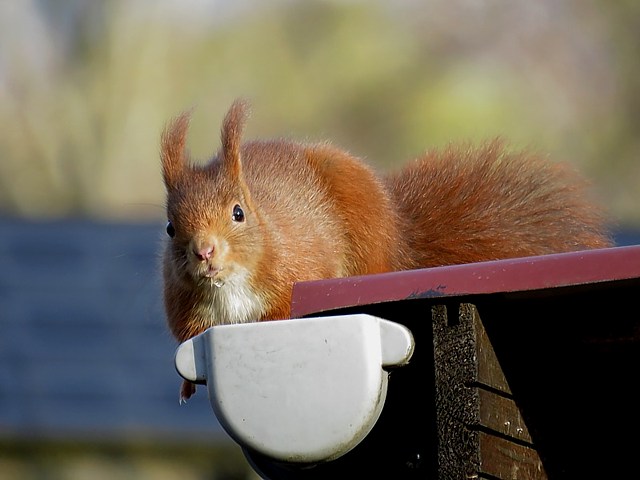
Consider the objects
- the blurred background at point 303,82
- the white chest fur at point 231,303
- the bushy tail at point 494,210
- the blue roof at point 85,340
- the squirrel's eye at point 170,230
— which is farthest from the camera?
the blurred background at point 303,82

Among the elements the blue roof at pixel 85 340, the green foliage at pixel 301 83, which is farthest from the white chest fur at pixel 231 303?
the green foliage at pixel 301 83

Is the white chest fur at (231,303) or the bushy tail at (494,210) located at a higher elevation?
the bushy tail at (494,210)

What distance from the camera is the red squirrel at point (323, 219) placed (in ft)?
8.32

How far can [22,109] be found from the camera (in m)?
12.6

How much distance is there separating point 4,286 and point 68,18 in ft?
22.9

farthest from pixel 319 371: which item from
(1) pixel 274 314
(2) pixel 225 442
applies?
(2) pixel 225 442

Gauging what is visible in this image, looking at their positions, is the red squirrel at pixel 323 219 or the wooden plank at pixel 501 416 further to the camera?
the red squirrel at pixel 323 219

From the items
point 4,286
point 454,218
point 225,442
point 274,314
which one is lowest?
point 225,442

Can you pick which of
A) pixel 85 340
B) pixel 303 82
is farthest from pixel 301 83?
pixel 85 340

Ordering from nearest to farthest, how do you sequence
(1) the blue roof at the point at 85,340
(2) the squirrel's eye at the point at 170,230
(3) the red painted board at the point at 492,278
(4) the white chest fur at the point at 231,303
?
(3) the red painted board at the point at 492,278, (4) the white chest fur at the point at 231,303, (2) the squirrel's eye at the point at 170,230, (1) the blue roof at the point at 85,340

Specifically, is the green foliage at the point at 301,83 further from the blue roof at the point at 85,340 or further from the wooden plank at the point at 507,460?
the wooden plank at the point at 507,460

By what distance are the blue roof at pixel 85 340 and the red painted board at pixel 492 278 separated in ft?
14.7

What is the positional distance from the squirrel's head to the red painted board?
78cm

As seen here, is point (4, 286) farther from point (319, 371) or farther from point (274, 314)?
point (319, 371)
